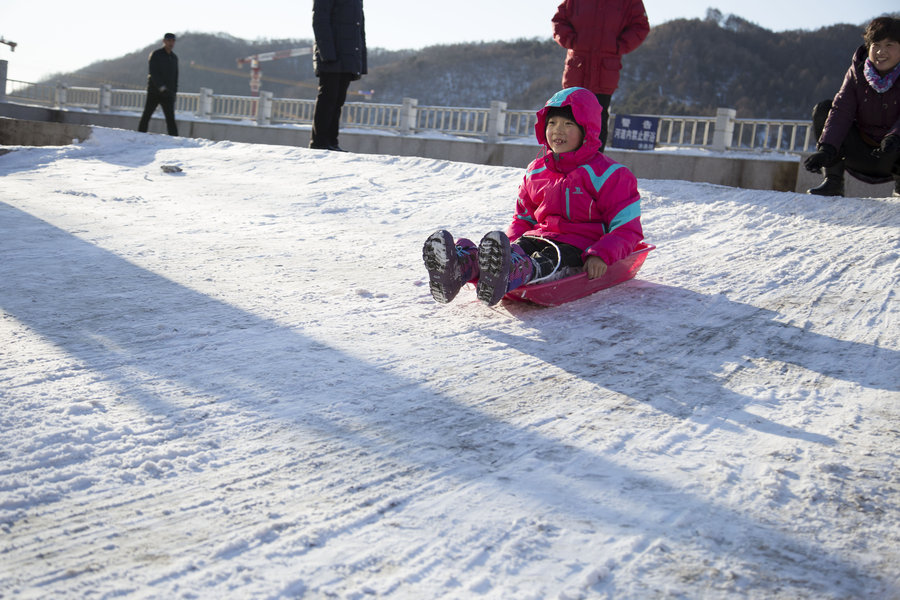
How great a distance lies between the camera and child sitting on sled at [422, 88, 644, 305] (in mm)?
2975

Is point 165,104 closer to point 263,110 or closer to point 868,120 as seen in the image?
point 263,110

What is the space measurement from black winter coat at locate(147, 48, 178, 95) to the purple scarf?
8.98m

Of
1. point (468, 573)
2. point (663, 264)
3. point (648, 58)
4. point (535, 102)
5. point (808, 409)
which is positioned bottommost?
point (468, 573)

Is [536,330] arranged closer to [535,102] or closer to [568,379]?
[568,379]

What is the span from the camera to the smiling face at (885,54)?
459cm

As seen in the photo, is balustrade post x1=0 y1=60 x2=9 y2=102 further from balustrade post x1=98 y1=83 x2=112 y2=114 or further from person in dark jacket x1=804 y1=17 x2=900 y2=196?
person in dark jacket x1=804 y1=17 x2=900 y2=196

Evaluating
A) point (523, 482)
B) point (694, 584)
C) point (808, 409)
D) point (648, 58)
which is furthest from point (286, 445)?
point (648, 58)

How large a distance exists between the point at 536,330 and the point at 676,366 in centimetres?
55

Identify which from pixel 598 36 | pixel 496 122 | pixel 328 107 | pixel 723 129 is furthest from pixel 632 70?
pixel 598 36

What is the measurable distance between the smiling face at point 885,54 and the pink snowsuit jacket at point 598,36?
164 centimetres

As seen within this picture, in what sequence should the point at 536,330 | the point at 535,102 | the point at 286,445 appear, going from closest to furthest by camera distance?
the point at 286,445, the point at 536,330, the point at 535,102

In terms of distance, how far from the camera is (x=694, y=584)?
121 centimetres

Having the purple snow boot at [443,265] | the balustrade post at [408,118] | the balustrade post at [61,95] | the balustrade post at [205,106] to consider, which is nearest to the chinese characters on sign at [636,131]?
the balustrade post at [408,118]

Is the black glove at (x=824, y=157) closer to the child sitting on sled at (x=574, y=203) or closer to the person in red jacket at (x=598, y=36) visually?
the person in red jacket at (x=598, y=36)
